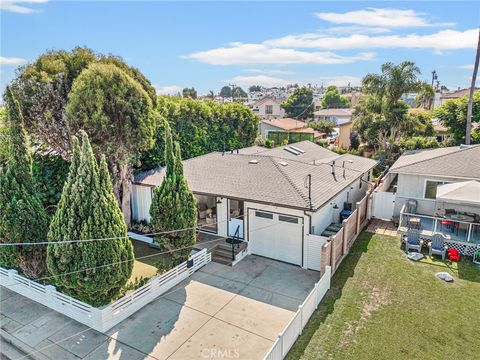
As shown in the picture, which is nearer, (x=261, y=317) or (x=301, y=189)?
(x=261, y=317)

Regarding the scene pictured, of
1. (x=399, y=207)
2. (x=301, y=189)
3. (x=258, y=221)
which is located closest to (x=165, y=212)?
(x=258, y=221)

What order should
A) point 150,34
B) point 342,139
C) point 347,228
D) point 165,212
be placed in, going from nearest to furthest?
point 165,212, point 347,228, point 150,34, point 342,139

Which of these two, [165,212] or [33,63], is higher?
[33,63]

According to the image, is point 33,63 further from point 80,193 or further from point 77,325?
point 77,325

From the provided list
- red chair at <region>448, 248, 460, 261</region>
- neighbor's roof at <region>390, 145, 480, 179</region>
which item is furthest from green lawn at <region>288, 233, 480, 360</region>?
neighbor's roof at <region>390, 145, 480, 179</region>

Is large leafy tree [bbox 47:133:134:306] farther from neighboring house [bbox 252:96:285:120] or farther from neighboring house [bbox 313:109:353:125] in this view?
neighboring house [bbox 252:96:285:120]

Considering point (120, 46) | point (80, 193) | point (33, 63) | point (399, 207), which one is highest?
point (120, 46)

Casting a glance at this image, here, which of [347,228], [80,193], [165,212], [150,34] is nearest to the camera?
[80,193]
